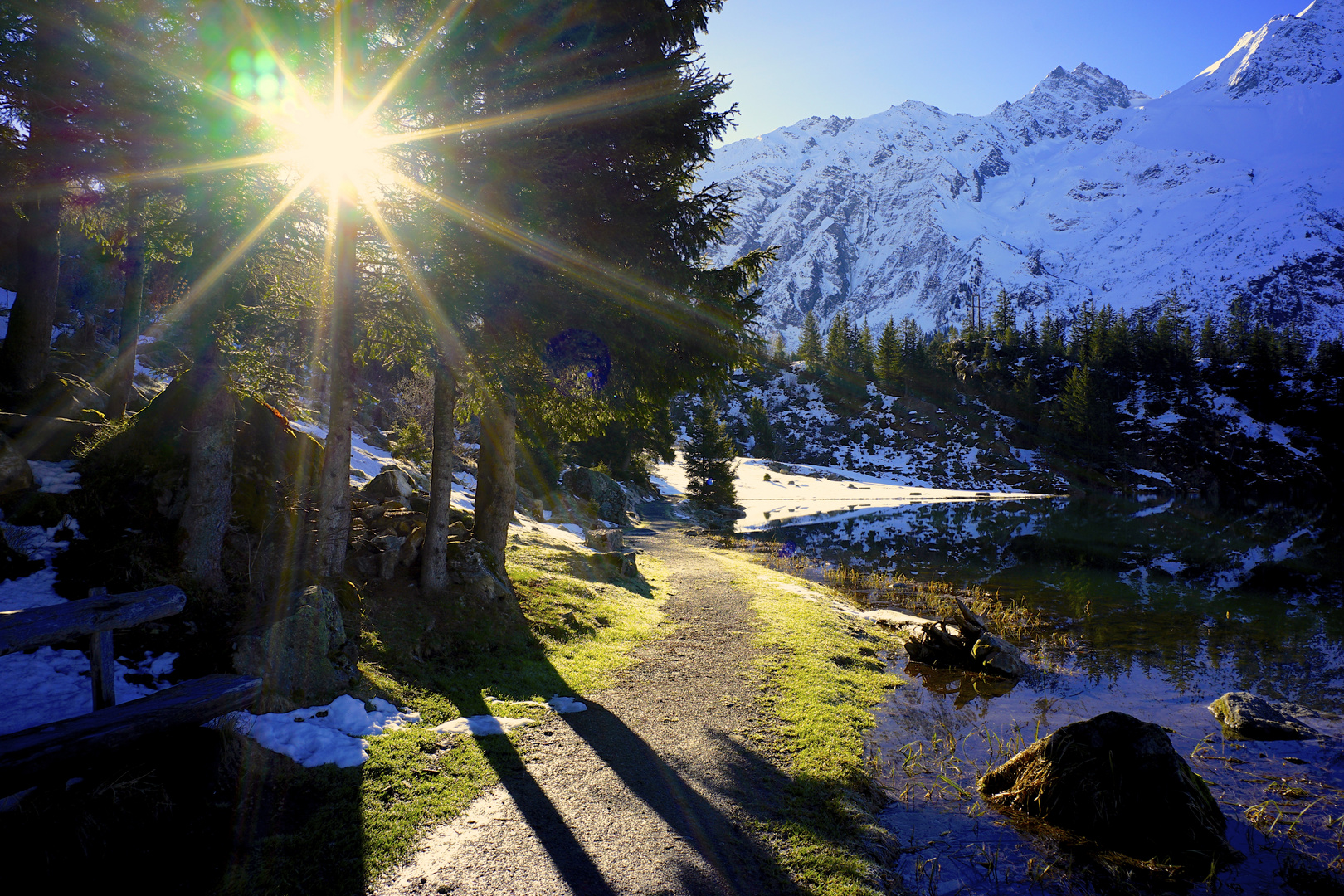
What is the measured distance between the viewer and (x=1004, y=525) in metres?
48.8

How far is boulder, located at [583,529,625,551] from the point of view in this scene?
21.8m

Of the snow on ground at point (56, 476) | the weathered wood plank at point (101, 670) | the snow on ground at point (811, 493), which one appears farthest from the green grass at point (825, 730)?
the snow on ground at point (811, 493)

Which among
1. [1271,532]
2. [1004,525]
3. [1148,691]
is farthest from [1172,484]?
[1148,691]

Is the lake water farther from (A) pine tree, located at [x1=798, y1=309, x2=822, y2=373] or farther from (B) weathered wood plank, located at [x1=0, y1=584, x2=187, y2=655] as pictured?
(A) pine tree, located at [x1=798, y1=309, x2=822, y2=373]

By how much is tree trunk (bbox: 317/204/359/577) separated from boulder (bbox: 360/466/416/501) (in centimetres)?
544

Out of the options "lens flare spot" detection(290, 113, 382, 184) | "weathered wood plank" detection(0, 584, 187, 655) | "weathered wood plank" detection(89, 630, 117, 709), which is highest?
"lens flare spot" detection(290, 113, 382, 184)

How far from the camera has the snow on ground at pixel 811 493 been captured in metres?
57.5

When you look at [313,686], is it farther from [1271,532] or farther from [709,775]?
[1271,532]

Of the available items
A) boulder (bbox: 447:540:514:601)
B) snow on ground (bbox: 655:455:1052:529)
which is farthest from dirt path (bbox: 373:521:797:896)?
snow on ground (bbox: 655:455:1052:529)

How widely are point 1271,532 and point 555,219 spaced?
6283cm

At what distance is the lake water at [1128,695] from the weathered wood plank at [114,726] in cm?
689

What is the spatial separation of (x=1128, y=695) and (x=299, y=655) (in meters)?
15.5

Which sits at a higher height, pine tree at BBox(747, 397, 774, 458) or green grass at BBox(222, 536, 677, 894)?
pine tree at BBox(747, 397, 774, 458)

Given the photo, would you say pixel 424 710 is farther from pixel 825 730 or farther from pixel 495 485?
pixel 825 730
